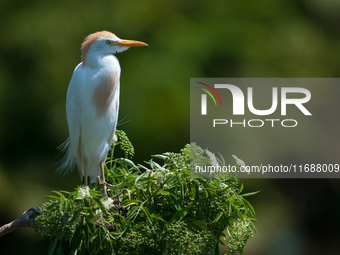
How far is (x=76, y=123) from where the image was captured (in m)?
1.49

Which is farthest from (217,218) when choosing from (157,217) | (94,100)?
(94,100)

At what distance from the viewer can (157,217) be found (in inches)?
39.6

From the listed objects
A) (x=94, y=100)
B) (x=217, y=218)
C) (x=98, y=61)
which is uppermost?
(x=98, y=61)

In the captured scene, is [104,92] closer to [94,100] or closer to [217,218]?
[94,100]

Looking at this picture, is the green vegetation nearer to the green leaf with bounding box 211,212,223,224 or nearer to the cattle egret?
the green leaf with bounding box 211,212,223,224

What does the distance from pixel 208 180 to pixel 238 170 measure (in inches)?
4.5

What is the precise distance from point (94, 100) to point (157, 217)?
1.96 feet

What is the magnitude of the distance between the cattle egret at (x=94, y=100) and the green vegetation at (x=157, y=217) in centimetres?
32

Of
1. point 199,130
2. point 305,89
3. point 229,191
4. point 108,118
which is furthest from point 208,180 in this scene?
point 305,89

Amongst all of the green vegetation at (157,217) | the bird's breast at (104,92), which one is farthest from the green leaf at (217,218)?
the bird's breast at (104,92)

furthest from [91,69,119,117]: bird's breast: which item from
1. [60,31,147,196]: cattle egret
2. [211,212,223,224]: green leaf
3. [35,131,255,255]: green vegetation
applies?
[211,212,223,224]: green leaf

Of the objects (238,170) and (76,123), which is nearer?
(238,170)

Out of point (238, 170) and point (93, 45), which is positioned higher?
point (93, 45)

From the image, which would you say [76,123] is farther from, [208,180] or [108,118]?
[208,180]
